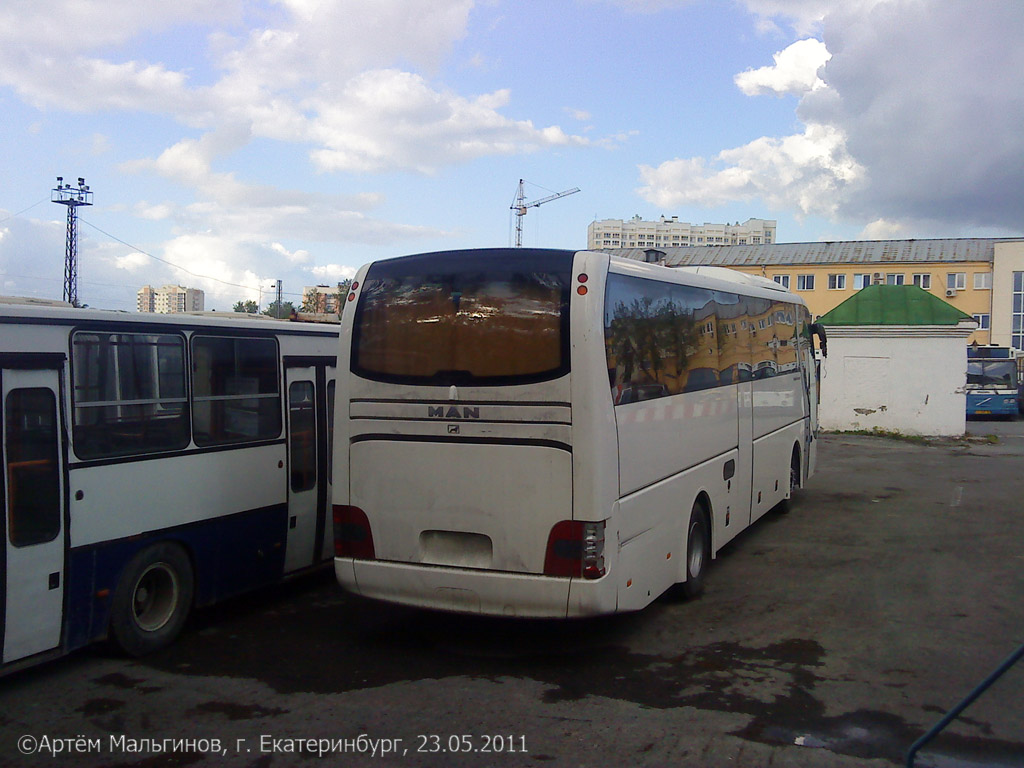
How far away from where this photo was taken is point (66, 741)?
5395 millimetres

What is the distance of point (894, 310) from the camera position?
982 inches

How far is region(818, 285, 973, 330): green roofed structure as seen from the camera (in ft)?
80.5

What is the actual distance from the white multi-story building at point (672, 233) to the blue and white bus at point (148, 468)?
393ft

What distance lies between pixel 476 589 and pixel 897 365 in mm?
20987

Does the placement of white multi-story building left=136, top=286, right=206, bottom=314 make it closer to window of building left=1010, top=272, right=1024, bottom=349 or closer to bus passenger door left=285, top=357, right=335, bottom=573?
bus passenger door left=285, top=357, right=335, bottom=573

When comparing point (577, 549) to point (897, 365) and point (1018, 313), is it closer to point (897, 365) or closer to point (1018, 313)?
point (897, 365)

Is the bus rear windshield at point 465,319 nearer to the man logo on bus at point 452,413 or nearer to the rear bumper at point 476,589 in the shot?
the man logo on bus at point 452,413

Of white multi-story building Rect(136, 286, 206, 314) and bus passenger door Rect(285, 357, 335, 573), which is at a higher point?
white multi-story building Rect(136, 286, 206, 314)

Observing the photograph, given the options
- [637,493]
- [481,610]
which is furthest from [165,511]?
[637,493]

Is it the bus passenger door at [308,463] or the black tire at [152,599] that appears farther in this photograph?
the bus passenger door at [308,463]

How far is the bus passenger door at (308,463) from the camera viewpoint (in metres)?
8.62

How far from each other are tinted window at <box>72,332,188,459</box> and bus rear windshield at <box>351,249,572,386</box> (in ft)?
4.88

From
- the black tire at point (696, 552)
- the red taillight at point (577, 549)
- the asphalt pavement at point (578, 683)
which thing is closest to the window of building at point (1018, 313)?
the asphalt pavement at point (578, 683)

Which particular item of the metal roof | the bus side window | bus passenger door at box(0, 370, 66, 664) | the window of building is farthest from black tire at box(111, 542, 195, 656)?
the window of building
